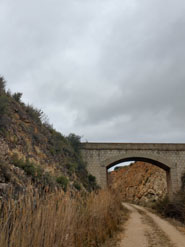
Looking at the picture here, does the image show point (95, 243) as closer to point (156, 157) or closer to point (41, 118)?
point (41, 118)

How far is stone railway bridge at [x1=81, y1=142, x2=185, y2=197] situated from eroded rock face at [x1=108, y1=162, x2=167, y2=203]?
10.0 meters

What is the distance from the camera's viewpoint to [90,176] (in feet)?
73.2

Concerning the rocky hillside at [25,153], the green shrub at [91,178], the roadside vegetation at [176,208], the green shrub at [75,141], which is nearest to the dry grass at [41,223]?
the rocky hillside at [25,153]

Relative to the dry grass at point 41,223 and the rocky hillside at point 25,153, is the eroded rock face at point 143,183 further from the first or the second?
the dry grass at point 41,223

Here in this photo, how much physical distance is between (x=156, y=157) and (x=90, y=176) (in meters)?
6.89

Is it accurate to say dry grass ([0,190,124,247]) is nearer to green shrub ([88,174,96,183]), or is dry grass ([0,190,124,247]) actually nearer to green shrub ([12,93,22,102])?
green shrub ([12,93,22,102])

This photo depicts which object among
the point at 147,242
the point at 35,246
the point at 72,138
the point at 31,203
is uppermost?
the point at 72,138

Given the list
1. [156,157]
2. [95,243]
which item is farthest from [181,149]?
[95,243]

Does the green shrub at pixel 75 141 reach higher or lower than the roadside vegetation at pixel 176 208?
higher

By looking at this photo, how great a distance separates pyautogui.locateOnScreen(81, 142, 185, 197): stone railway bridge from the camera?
77.2 ft

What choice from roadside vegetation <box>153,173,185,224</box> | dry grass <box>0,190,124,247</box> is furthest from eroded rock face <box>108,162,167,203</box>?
dry grass <box>0,190,124,247</box>

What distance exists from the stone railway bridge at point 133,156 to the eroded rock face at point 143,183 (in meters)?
10.0

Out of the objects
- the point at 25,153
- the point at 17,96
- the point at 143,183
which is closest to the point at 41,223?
the point at 25,153

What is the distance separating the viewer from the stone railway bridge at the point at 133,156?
77.2 ft
